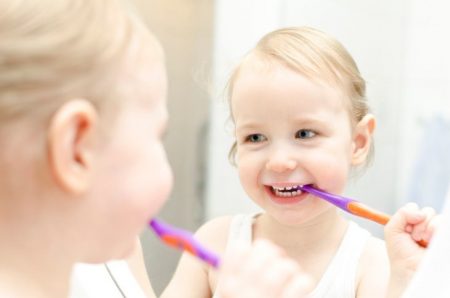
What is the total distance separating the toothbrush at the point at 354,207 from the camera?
734 mm

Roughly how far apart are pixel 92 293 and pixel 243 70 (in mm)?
328

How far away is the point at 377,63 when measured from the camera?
4.65 feet

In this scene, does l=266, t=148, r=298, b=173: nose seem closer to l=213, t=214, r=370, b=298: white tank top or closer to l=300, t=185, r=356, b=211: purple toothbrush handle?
l=300, t=185, r=356, b=211: purple toothbrush handle

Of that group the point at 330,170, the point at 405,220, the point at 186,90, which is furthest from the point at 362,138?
the point at 186,90

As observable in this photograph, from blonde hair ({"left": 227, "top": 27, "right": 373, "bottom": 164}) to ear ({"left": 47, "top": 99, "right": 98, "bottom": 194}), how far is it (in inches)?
16.7

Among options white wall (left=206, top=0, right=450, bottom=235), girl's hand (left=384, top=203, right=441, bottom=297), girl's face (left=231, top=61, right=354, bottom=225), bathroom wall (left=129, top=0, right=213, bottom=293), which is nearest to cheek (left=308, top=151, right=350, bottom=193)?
girl's face (left=231, top=61, right=354, bottom=225)

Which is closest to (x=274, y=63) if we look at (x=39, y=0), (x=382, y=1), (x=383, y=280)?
(x=383, y=280)

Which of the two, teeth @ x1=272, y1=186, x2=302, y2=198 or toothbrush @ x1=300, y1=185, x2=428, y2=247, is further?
teeth @ x1=272, y1=186, x2=302, y2=198

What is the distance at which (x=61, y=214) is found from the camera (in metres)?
0.47

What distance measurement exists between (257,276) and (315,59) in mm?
441

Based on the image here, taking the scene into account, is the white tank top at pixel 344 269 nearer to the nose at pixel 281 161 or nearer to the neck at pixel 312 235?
the neck at pixel 312 235

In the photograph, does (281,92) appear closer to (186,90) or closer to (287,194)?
(287,194)

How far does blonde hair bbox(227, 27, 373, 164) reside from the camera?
85cm

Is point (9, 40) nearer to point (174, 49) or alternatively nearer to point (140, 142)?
point (140, 142)
